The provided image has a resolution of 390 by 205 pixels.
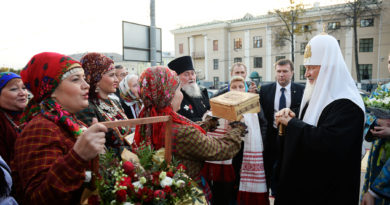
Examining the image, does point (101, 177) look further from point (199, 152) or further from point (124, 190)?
point (199, 152)

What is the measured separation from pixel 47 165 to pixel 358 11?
32641 millimetres

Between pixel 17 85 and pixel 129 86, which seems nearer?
pixel 17 85

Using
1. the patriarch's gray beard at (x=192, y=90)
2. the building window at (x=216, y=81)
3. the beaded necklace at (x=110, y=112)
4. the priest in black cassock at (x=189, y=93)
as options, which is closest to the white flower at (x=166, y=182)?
the beaded necklace at (x=110, y=112)

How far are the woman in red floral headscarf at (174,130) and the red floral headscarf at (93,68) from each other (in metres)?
0.82

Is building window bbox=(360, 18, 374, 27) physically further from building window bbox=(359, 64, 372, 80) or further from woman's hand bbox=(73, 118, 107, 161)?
woman's hand bbox=(73, 118, 107, 161)

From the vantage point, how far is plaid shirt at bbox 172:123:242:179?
212 centimetres

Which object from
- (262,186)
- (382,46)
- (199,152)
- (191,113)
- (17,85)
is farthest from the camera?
(382,46)

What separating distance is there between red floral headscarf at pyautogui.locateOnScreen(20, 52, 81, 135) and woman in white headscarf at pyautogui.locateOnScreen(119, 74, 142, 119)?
358cm

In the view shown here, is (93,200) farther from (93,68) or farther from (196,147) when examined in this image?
(93,68)

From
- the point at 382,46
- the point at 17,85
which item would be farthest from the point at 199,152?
the point at 382,46

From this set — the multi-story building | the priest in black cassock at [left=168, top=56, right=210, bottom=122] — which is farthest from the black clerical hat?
the multi-story building

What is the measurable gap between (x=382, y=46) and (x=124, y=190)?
37206mm

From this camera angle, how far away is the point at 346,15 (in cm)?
2722

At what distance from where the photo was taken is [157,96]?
2.18m
